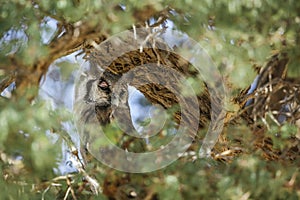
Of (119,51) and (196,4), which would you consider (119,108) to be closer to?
(119,51)

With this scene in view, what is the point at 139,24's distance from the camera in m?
1.84

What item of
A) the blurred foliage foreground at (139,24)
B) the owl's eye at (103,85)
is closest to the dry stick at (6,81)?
the blurred foliage foreground at (139,24)

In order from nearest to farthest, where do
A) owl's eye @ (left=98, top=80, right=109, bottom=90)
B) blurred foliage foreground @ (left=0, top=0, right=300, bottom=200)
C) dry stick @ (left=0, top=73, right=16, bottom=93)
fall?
blurred foliage foreground @ (left=0, top=0, right=300, bottom=200) < dry stick @ (left=0, top=73, right=16, bottom=93) < owl's eye @ (left=98, top=80, right=109, bottom=90)

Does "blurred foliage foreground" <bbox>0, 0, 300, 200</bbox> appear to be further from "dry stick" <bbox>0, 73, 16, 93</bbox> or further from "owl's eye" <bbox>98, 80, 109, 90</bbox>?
"owl's eye" <bbox>98, 80, 109, 90</bbox>

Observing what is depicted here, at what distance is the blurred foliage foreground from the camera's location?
1543 mm

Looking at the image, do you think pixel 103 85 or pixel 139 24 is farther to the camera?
pixel 103 85

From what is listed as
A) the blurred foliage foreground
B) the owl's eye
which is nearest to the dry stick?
the blurred foliage foreground

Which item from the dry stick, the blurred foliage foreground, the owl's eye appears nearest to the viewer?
the blurred foliage foreground

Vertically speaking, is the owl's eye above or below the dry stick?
below

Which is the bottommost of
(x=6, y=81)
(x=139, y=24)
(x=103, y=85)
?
(x=103, y=85)

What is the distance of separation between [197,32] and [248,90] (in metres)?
0.72

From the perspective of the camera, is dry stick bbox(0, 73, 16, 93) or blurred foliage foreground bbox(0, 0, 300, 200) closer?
blurred foliage foreground bbox(0, 0, 300, 200)

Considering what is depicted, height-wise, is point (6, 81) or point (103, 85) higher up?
point (6, 81)

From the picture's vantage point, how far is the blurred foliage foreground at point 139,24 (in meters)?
1.54
